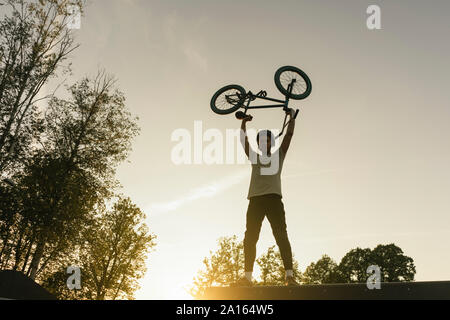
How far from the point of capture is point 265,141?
5.42m

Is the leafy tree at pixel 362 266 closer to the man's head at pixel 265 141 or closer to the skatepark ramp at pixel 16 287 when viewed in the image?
the skatepark ramp at pixel 16 287

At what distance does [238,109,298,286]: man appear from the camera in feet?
15.8

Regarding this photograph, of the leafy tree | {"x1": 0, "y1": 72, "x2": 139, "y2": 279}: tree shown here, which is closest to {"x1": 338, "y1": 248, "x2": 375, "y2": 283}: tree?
the leafy tree

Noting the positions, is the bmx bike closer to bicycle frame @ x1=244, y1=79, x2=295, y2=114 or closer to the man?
bicycle frame @ x1=244, y1=79, x2=295, y2=114

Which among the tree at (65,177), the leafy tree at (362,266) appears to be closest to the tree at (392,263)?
the leafy tree at (362,266)

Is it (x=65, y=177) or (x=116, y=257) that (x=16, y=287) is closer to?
(x=65, y=177)

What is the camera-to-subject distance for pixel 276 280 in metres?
37.3

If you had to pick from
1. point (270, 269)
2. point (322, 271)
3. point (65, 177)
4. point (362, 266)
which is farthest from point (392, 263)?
point (65, 177)

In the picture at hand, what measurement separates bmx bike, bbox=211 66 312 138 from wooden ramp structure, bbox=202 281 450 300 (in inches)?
249

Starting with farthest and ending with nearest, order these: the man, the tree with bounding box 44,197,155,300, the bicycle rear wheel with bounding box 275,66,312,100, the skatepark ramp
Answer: the tree with bounding box 44,197,155,300 → the skatepark ramp → the bicycle rear wheel with bounding box 275,66,312,100 → the man
